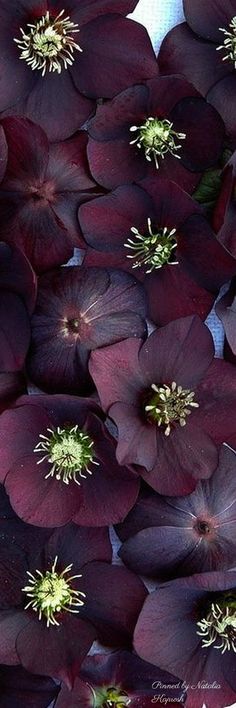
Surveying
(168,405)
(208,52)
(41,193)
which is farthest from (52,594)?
(208,52)

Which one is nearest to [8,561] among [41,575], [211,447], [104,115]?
[41,575]

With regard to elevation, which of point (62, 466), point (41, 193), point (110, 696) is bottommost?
point (110, 696)

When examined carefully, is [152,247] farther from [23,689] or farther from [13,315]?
[23,689]

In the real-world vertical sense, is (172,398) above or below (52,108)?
below

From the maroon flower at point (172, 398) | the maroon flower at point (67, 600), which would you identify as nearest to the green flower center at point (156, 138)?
the maroon flower at point (172, 398)

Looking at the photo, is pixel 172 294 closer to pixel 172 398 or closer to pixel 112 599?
pixel 172 398

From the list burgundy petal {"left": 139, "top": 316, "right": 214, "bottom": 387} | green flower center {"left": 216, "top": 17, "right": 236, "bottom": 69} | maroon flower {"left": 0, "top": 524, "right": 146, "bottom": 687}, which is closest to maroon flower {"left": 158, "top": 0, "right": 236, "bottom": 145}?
green flower center {"left": 216, "top": 17, "right": 236, "bottom": 69}

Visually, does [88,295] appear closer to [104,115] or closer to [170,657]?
[104,115]
